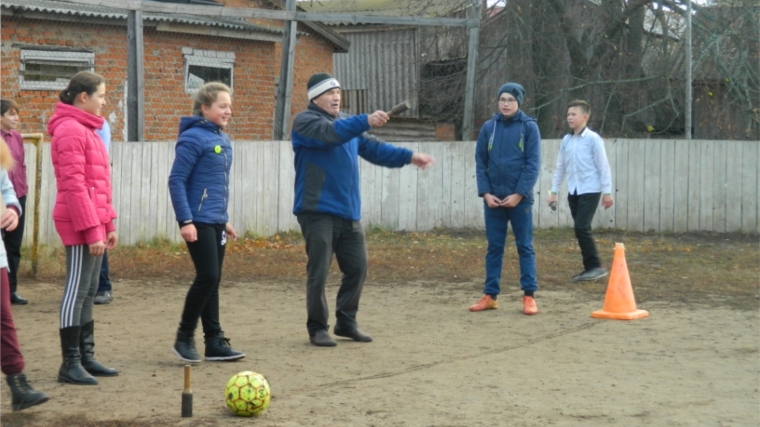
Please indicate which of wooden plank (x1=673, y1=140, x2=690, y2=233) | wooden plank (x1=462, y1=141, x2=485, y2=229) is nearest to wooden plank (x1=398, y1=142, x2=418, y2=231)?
wooden plank (x1=462, y1=141, x2=485, y2=229)

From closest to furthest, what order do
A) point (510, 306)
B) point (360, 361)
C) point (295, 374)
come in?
point (295, 374) < point (360, 361) < point (510, 306)

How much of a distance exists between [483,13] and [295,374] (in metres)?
12.1

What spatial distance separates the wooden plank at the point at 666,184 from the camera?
16344mm

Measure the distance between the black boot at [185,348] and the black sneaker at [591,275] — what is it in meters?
5.40

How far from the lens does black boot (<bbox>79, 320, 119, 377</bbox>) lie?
6176 mm

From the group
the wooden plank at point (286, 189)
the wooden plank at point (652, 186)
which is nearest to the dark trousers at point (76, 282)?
the wooden plank at point (286, 189)

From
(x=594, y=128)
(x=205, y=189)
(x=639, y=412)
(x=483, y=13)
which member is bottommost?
(x=639, y=412)

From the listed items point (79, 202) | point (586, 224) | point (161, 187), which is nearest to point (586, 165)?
point (586, 224)

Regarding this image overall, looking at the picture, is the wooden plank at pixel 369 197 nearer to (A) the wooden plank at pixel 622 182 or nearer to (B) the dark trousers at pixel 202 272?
(A) the wooden plank at pixel 622 182

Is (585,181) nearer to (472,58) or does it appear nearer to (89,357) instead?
(472,58)

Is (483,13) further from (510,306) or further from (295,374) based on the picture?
(295,374)

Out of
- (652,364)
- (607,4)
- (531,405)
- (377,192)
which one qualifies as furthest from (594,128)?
(531,405)

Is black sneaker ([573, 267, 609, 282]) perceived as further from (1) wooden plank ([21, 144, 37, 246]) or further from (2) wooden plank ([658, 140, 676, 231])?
(1) wooden plank ([21, 144, 37, 246])

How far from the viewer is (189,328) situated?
661 centimetres
